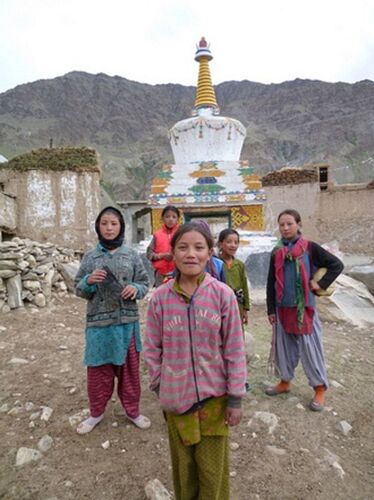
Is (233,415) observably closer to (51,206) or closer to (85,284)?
(85,284)

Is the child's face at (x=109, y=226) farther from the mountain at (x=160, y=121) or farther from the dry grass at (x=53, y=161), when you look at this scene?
the mountain at (x=160, y=121)

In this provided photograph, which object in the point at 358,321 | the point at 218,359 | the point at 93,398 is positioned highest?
the point at 218,359

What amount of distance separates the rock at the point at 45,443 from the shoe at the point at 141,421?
1.88ft

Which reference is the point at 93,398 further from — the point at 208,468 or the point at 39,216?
the point at 39,216

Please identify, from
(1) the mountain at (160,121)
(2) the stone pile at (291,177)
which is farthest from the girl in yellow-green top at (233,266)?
(1) the mountain at (160,121)

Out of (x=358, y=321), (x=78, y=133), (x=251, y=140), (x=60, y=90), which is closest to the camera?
(x=358, y=321)

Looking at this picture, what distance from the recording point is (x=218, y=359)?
154 cm

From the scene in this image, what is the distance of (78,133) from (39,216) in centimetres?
5048

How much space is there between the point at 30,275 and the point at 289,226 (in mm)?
5017

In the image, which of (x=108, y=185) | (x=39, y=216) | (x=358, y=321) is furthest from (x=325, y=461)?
(x=108, y=185)

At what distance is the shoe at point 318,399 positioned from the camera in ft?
9.05

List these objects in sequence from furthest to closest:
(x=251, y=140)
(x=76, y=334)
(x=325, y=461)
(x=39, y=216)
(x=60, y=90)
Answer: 1. (x=60, y=90)
2. (x=251, y=140)
3. (x=39, y=216)
4. (x=76, y=334)
5. (x=325, y=461)

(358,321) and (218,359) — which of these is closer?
(218,359)

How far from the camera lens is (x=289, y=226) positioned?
2779 millimetres
